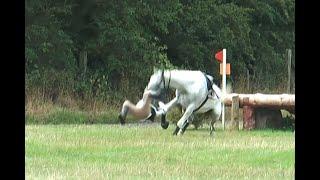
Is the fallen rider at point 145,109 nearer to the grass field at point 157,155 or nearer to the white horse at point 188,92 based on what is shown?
the white horse at point 188,92

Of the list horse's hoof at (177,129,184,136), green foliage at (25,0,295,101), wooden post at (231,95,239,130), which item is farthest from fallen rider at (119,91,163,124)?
green foliage at (25,0,295,101)

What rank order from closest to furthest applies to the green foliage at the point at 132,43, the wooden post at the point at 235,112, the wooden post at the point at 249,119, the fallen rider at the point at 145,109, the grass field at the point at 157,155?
1. the grass field at the point at 157,155
2. the fallen rider at the point at 145,109
3. the wooden post at the point at 235,112
4. the wooden post at the point at 249,119
5. the green foliage at the point at 132,43

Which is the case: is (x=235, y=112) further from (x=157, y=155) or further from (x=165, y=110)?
(x=157, y=155)

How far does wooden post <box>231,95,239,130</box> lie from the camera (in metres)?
14.4

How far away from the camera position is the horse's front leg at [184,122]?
12688mm

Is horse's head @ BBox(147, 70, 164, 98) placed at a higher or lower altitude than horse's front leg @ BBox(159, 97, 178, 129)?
higher

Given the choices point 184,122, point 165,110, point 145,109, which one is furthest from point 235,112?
point 145,109

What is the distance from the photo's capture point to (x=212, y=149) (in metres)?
9.84

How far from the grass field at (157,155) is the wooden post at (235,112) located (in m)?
1.36

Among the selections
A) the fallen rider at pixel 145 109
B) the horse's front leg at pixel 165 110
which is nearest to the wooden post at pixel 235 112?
the horse's front leg at pixel 165 110

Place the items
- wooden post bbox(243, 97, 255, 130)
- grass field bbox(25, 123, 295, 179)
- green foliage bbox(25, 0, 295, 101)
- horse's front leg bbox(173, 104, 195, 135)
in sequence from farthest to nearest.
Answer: green foliage bbox(25, 0, 295, 101)
wooden post bbox(243, 97, 255, 130)
horse's front leg bbox(173, 104, 195, 135)
grass field bbox(25, 123, 295, 179)

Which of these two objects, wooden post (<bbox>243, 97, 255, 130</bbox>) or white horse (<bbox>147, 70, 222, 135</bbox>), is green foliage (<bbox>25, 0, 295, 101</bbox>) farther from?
white horse (<bbox>147, 70, 222, 135</bbox>)
